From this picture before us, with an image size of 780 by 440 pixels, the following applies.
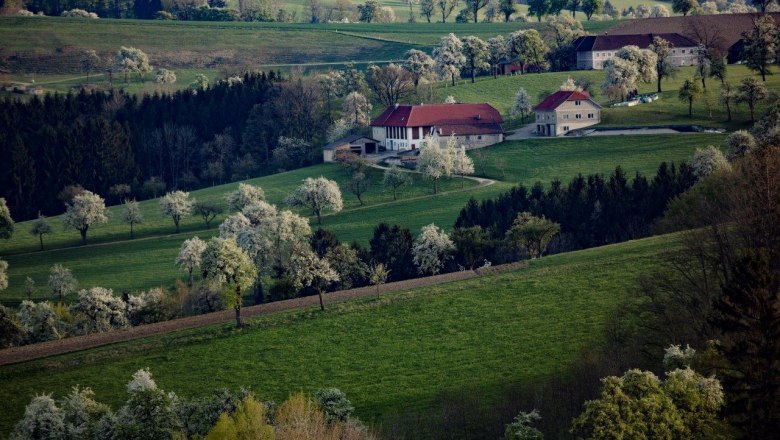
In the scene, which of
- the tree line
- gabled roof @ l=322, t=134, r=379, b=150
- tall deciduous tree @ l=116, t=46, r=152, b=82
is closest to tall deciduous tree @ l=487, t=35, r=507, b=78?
the tree line

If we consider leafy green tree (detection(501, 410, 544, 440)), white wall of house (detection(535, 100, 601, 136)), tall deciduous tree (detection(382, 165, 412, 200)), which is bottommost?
leafy green tree (detection(501, 410, 544, 440))

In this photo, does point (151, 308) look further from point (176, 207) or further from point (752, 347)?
point (752, 347)

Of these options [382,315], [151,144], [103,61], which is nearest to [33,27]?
[103,61]

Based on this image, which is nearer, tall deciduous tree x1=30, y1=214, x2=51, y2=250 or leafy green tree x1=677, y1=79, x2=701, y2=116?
Result: tall deciduous tree x1=30, y1=214, x2=51, y2=250

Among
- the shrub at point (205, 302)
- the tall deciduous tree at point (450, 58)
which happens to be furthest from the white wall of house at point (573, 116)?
the shrub at point (205, 302)

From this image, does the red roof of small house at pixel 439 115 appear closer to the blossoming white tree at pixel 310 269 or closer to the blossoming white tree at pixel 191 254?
the blossoming white tree at pixel 191 254

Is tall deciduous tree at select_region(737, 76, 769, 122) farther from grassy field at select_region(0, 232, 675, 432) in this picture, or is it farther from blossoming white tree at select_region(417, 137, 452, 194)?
grassy field at select_region(0, 232, 675, 432)
